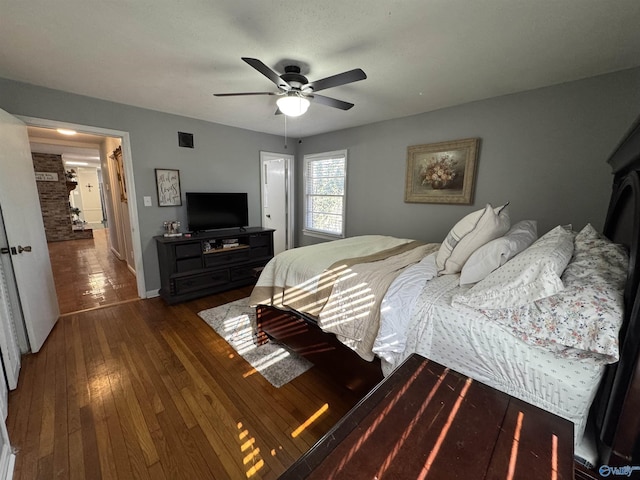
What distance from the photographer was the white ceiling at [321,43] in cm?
142

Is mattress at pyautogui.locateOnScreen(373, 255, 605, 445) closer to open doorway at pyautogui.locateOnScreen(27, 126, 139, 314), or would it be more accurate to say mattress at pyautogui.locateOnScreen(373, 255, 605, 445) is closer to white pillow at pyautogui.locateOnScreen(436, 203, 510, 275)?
white pillow at pyautogui.locateOnScreen(436, 203, 510, 275)

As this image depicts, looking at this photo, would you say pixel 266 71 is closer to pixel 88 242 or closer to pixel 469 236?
pixel 469 236

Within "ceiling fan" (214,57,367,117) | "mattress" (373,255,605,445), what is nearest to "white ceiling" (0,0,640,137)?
"ceiling fan" (214,57,367,117)

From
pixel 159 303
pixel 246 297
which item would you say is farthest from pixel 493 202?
pixel 159 303

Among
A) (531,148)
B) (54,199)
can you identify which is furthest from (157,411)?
(54,199)

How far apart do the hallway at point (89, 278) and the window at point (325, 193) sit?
118 inches

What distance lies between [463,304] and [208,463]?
159 cm

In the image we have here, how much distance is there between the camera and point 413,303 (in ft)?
4.83

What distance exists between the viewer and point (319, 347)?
191 cm

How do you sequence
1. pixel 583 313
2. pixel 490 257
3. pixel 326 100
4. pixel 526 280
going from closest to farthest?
pixel 583 313
pixel 526 280
pixel 490 257
pixel 326 100

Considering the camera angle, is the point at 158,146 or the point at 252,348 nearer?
the point at 252,348

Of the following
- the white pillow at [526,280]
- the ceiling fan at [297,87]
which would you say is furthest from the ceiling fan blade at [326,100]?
the white pillow at [526,280]

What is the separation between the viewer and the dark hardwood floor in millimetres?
1335

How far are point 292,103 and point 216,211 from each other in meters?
2.20
